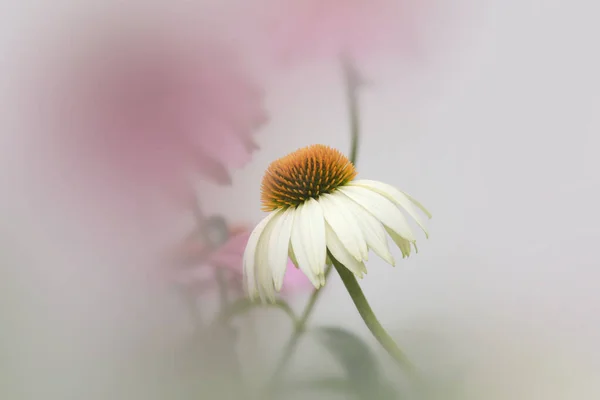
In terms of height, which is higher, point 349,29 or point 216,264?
point 349,29

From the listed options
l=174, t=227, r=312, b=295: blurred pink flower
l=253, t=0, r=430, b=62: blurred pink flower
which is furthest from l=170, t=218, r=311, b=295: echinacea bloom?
l=253, t=0, r=430, b=62: blurred pink flower

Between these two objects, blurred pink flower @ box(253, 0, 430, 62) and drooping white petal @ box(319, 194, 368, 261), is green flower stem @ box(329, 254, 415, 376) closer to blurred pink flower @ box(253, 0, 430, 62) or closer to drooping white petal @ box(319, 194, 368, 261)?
drooping white petal @ box(319, 194, 368, 261)

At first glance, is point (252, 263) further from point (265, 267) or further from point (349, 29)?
point (349, 29)

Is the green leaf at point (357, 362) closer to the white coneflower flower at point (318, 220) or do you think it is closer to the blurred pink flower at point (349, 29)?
the white coneflower flower at point (318, 220)

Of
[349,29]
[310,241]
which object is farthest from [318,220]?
[349,29]

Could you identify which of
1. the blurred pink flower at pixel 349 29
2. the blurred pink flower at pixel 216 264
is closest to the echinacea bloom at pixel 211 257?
the blurred pink flower at pixel 216 264

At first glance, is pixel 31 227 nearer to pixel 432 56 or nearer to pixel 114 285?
pixel 114 285
